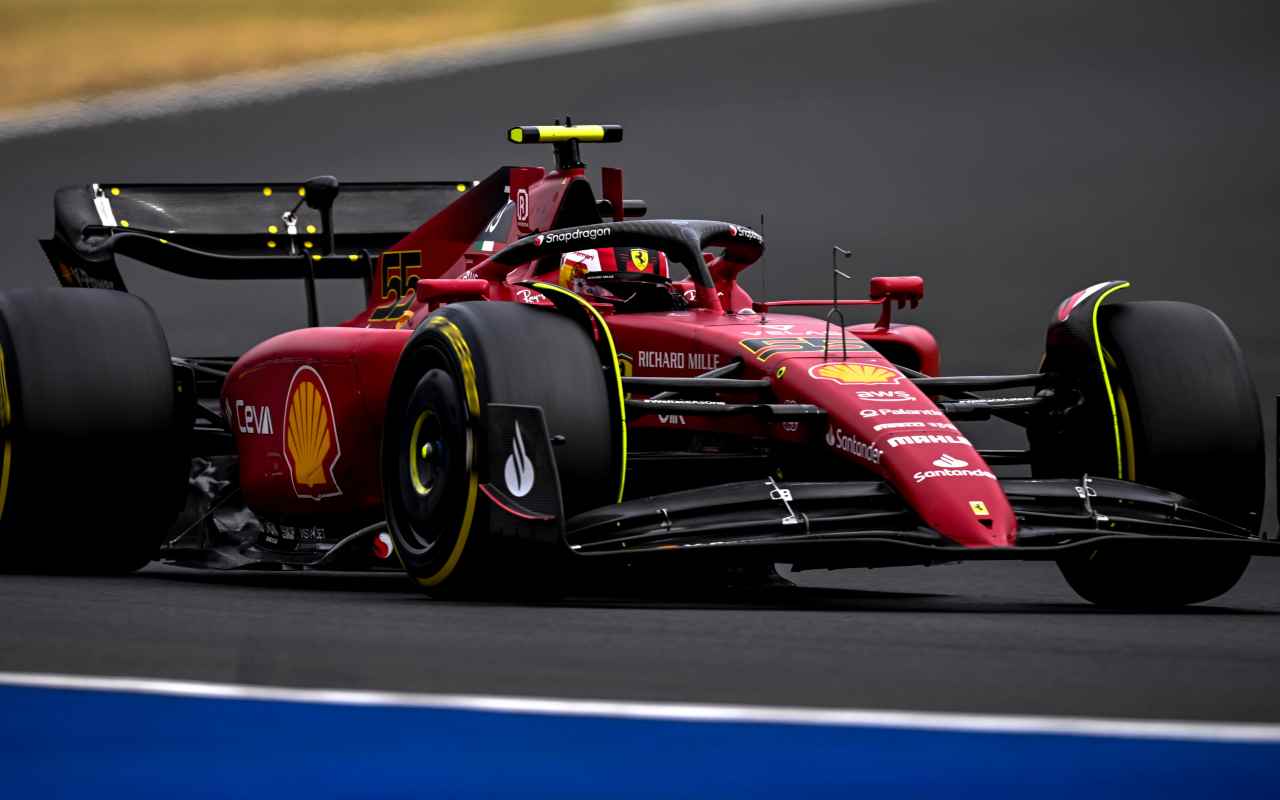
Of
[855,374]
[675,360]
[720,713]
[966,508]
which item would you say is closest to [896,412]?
[855,374]

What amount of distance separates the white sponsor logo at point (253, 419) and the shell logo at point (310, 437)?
5.4 inches

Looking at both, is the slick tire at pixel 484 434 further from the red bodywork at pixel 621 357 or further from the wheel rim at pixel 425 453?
the red bodywork at pixel 621 357

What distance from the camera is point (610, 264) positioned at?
8.44m

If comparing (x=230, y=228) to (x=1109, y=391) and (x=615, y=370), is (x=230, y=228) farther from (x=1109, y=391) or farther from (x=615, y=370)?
(x=1109, y=391)

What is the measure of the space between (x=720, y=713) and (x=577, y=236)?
13.2 ft

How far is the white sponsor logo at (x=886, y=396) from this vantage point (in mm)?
6996

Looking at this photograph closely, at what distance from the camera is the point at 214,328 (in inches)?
547

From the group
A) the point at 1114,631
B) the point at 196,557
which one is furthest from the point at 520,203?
the point at 1114,631

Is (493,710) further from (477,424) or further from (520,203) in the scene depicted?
(520,203)

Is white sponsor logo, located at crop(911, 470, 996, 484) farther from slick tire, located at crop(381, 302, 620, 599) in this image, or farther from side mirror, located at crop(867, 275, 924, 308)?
side mirror, located at crop(867, 275, 924, 308)

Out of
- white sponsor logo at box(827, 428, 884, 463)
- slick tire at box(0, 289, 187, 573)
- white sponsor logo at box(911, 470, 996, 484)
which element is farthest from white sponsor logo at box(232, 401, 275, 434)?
white sponsor logo at box(911, 470, 996, 484)

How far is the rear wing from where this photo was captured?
10500mm

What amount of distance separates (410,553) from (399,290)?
2.34 m

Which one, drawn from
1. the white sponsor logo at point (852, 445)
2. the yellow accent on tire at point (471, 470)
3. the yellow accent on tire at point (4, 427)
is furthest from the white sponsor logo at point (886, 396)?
the yellow accent on tire at point (4, 427)
